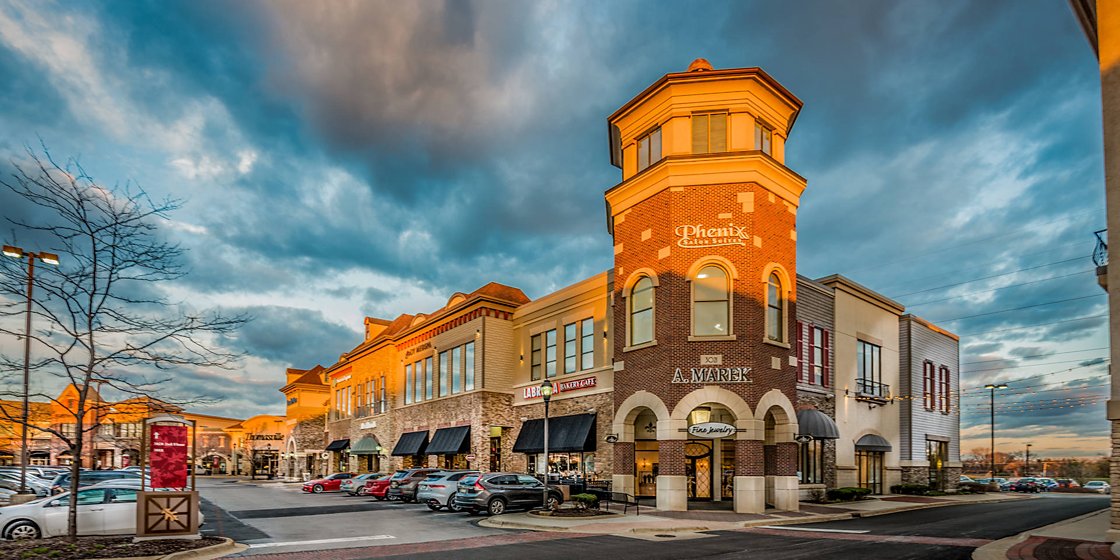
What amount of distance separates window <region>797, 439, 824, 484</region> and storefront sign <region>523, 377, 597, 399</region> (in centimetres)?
983

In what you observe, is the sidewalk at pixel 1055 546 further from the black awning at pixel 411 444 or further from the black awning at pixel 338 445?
the black awning at pixel 338 445

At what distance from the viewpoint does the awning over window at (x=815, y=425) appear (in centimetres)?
2994

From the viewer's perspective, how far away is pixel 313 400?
71.1 m

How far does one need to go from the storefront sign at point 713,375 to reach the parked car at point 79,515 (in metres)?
17.4

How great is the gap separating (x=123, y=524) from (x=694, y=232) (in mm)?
20118

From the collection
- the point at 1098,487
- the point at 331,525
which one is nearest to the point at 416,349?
the point at 331,525

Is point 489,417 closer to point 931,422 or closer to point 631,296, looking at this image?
point 631,296

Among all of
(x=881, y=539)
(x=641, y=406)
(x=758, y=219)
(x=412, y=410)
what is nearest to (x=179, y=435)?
(x=641, y=406)

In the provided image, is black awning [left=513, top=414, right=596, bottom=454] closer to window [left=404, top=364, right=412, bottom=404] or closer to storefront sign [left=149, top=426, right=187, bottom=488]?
window [left=404, top=364, right=412, bottom=404]

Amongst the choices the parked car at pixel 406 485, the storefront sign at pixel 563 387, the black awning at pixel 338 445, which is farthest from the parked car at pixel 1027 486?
the black awning at pixel 338 445

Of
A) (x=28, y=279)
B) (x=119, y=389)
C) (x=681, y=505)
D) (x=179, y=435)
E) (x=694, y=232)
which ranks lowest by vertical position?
(x=681, y=505)

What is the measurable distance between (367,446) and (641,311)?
103 feet

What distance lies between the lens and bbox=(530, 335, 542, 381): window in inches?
1495

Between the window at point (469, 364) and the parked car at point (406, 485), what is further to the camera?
the window at point (469, 364)
